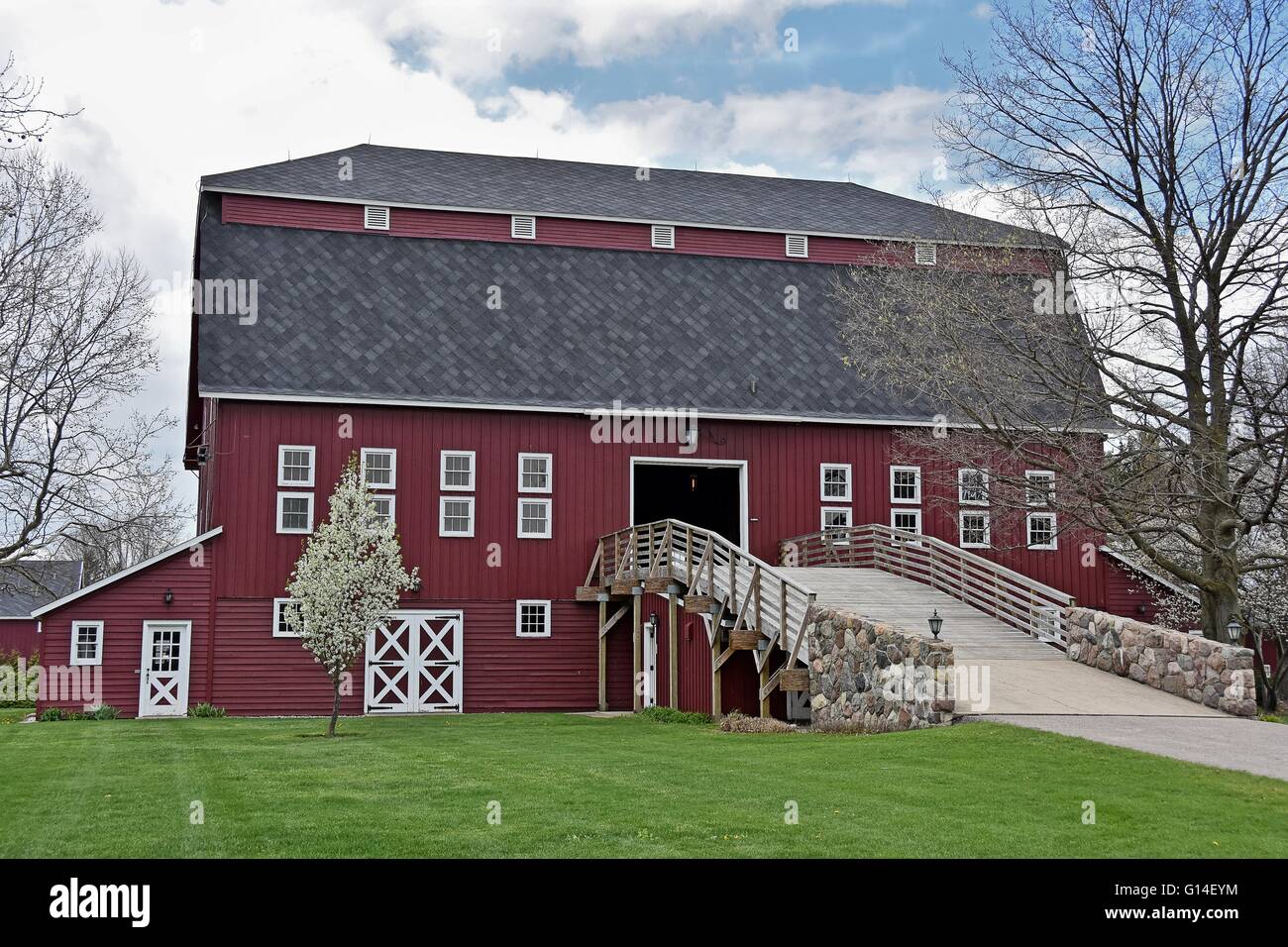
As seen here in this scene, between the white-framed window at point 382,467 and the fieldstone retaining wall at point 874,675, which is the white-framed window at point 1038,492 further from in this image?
the white-framed window at point 382,467

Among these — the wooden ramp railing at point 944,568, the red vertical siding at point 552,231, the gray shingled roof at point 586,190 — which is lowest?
the wooden ramp railing at point 944,568

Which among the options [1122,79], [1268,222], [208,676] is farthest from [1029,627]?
[208,676]

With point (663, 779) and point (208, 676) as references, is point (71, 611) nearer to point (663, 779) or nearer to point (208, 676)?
point (208, 676)

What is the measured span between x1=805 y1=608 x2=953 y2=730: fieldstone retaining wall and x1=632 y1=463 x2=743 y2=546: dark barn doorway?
1007 centimetres

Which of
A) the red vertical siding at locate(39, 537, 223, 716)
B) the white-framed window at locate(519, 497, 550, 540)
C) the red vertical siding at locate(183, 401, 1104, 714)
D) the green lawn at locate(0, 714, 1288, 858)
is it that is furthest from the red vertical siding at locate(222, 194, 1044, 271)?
the green lawn at locate(0, 714, 1288, 858)

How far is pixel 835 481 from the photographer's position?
28.6 metres

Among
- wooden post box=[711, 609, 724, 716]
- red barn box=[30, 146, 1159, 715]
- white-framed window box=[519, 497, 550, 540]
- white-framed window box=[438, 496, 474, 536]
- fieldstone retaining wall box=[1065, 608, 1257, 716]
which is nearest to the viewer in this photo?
fieldstone retaining wall box=[1065, 608, 1257, 716]

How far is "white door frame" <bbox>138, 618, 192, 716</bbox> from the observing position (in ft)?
82.4

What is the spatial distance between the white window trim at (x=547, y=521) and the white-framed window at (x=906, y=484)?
7185mm

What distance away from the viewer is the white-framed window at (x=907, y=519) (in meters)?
28.6

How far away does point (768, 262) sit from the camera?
32188 mm

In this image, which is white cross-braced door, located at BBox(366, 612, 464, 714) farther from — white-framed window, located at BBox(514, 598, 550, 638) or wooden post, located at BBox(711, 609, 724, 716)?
wooden post, located at BBox(711, 609, 724, 716)

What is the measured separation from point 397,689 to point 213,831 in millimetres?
17024

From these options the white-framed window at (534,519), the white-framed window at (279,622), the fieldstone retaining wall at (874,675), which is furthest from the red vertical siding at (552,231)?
the fieldstone retaining wall at (874,675)
